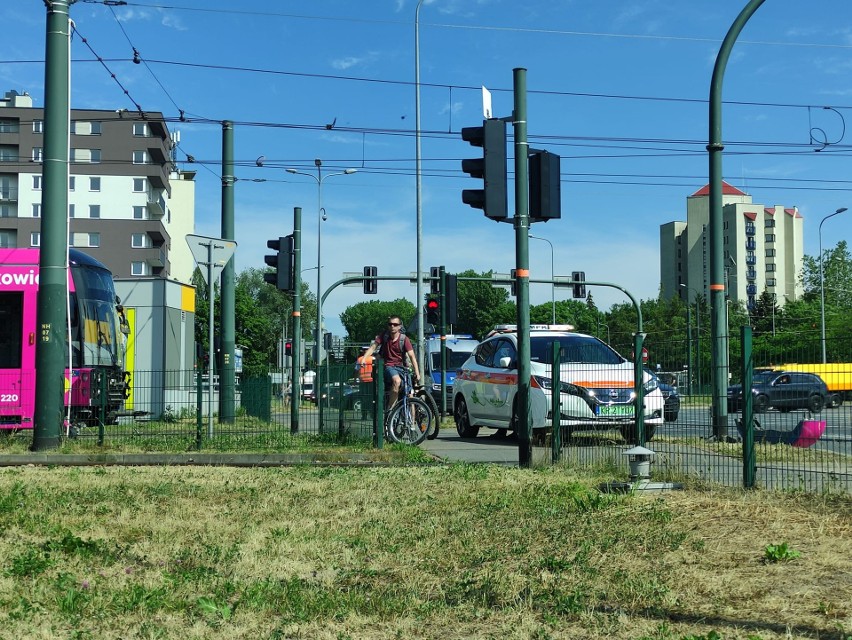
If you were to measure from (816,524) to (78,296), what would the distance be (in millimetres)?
15367

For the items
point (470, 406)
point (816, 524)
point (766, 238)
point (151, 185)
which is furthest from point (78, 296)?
point (766, 238)

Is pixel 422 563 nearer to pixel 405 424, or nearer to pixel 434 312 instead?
pixel 405 424

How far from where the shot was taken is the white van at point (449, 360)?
3158cm

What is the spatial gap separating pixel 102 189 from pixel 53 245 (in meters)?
68.0

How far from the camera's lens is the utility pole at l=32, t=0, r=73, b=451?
13.6 metres

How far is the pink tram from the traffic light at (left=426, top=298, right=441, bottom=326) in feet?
24.8

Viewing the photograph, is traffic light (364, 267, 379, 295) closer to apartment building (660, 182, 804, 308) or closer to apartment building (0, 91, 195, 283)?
apartment building (0, 91, 195, 283)

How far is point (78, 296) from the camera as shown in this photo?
19.2m

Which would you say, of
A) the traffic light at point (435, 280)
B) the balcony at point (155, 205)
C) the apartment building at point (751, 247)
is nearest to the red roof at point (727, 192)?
the apartment building at point (751, 247)

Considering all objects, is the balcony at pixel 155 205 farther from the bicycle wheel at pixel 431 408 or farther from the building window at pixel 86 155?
the bicycle wheel at pixel 431 408

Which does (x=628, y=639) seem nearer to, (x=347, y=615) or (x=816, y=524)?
(x=347, y=615)

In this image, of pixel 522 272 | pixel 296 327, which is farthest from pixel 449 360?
pixel 522 272

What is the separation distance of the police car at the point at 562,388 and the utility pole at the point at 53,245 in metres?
6.13

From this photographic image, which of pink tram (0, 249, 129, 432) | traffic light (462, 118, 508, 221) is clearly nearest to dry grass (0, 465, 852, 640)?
traffic light (462, 118, 508, 221)
